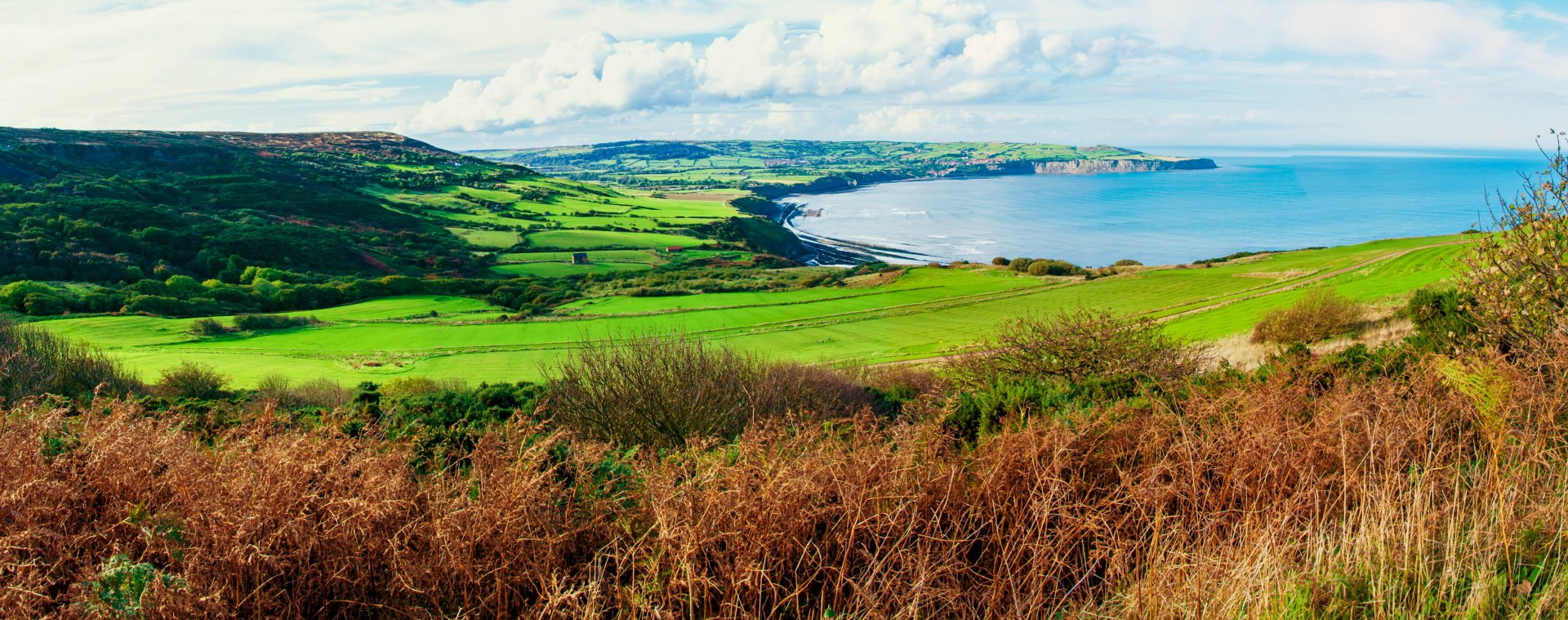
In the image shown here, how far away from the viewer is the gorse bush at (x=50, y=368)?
1781 centimetres

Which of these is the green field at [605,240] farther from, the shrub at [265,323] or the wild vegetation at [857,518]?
the wild vegetation at [857,518]

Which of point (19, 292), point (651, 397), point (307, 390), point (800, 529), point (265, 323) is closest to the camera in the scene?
point (800, 529)

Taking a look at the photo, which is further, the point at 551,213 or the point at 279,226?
the point at 551,213

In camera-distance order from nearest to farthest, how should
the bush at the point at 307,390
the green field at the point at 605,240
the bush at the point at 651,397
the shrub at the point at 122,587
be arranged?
the shrub at the point at 122,587 → the bush at the point at 651,397 → the bush at the point at 307,390 → the green field at the point at 605,240

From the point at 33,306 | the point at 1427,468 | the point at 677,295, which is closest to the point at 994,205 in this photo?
the point at 677,295

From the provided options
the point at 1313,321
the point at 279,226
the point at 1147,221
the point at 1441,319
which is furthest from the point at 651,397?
the point at 1147,221

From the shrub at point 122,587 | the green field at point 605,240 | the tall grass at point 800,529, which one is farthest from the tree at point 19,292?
the shrub at point 122,587

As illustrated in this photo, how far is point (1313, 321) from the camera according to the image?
79.5 ft

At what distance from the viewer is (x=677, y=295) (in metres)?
59.2

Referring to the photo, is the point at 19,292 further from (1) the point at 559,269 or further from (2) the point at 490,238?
(2) the point at 490,238

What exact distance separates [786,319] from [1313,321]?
27.4m

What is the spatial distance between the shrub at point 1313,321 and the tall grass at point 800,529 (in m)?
21.5

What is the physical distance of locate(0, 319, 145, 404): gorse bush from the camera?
1781 centimetres

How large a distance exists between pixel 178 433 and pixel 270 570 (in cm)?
204
